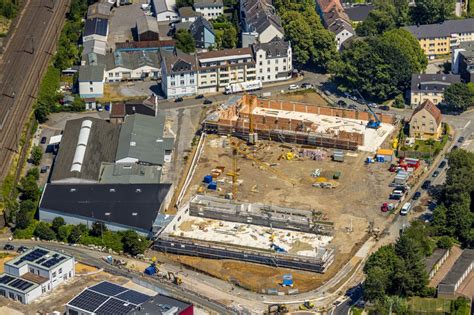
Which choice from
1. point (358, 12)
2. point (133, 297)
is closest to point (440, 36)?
point (358, 12)

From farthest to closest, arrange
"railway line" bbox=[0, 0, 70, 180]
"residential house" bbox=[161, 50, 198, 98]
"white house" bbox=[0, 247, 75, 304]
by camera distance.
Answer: "residential house" bbox=[161, 50, 198, 98] < "railway line" bbox=[0, 0, 70, 180] < "white house" bbox=[0, 247, 75, 304]

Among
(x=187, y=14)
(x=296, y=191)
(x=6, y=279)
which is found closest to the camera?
(x=6, y=279)

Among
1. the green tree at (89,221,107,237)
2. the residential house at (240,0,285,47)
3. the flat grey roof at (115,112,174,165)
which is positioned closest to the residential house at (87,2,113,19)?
the residential house at (240,0,285,47)

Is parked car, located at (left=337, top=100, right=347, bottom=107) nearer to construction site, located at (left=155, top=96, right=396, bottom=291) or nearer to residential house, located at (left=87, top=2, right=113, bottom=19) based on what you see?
construction site, located at (left=155, top=96, right=396, bottom=291)

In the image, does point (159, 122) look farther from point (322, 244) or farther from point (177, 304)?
point (177, 304)

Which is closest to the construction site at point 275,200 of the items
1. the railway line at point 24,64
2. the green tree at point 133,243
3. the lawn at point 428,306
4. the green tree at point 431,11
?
the green tree at point 133,243

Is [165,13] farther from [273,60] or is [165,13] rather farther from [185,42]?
[273,60]

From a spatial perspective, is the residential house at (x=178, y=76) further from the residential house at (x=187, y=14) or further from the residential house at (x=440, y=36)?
the residential house at (x=440, y=36)
